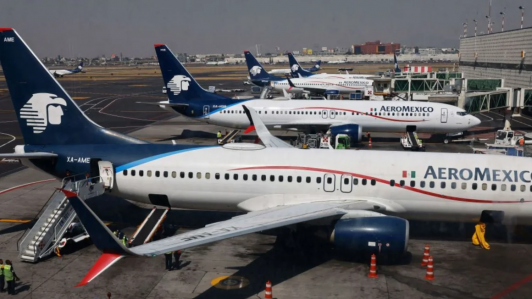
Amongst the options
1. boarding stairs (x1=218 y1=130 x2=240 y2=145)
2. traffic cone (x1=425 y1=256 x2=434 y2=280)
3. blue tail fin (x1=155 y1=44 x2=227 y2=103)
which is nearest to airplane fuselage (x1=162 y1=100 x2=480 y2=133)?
blue tail fin (x1=155 y1=44 x2=227 y2=103)

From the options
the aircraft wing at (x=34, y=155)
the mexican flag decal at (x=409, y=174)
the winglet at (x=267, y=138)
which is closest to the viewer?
the mexican flag decal at (x=409, y=174)

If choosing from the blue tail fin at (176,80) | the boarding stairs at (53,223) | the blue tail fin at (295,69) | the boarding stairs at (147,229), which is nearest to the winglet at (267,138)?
the boarding stairs at (147,229)

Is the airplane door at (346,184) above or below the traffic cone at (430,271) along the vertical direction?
above

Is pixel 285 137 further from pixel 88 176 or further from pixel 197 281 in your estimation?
pixel 197 281

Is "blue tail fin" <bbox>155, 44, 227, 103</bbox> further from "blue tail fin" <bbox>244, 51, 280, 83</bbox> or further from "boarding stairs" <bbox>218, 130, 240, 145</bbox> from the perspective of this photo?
"blue tail fin" <bbox>244, 51, 280, 83</bbox>

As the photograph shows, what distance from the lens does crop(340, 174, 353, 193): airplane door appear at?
21.7m

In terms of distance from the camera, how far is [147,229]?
23.4 meters

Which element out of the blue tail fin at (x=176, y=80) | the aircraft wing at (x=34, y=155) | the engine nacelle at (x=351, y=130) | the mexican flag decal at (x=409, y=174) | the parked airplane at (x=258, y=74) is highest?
the parked airplane at (x=258, y=74)

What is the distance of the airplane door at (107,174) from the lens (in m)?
23.2

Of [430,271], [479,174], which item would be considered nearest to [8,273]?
[430,271]

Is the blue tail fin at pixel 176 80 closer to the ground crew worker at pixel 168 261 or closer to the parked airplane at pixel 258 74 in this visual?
the ground crew worker at pixel 168 261

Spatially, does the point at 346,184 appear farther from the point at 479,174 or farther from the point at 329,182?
the point at 479,174

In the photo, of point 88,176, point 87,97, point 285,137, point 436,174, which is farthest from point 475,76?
point 88,176

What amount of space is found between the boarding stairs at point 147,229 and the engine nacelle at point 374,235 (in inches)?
333
